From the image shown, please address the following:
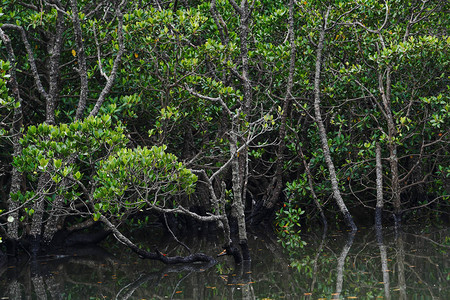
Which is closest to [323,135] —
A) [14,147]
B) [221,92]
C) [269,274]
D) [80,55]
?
[221,92]

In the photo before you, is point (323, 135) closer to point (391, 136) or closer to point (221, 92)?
point (391, 136)

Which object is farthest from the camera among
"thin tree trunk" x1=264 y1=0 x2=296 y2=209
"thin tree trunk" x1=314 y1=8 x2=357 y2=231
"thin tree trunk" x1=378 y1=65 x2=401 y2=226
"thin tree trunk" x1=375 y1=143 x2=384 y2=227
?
"thin tree trunk" x1=375 y1=143 x2=384 y2=227

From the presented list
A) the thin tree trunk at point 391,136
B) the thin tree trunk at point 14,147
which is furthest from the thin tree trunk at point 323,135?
the thin tree trunk at point 14,147

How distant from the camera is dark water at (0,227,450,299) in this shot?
23.3 ft

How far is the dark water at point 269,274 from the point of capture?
711cm

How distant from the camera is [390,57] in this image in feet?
38.0

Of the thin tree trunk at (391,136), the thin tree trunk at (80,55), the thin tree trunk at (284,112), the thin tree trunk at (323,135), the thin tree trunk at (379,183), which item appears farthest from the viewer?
the thin tree trunk at (379,183)

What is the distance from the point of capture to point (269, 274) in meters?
8.43

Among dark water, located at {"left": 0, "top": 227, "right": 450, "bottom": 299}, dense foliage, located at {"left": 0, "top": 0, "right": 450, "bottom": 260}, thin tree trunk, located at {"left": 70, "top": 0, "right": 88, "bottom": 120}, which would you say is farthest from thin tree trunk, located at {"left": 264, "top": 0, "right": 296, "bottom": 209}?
thin tree trunk, located at {"left": 70, "top": 0, "right": 88, "bottom": 120}

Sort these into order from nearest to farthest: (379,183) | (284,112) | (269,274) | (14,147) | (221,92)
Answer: (269,274) → (14,147) → (221,92) → (284,112) → (379,183)

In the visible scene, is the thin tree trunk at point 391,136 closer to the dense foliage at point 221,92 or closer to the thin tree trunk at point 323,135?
the dense foliage at point 221,92

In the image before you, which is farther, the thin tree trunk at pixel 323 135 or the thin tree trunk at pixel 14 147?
the thin tree trunk at pixel 323 135

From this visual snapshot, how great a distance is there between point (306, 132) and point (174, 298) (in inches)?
331

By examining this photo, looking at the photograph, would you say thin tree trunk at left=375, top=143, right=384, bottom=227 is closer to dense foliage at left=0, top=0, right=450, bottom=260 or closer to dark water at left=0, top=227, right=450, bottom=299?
dense foliage at left=0, top=0, right=450, bottom=260
